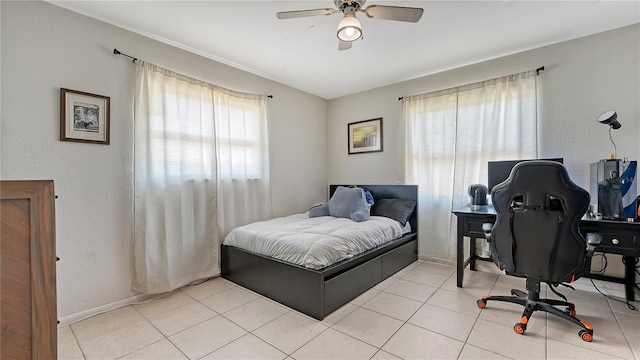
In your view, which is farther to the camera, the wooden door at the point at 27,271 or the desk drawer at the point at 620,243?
the desk drawer at the point at 620,243

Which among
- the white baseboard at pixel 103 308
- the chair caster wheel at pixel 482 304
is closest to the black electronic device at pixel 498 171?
the chair caster wheel at pixel 482 304

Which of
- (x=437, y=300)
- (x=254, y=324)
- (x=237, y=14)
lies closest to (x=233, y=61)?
(x=237, y=14)

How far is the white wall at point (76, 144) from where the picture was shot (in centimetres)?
191

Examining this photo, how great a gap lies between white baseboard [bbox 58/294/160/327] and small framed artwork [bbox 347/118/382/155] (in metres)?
3.13

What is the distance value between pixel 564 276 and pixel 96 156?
365 centimetres

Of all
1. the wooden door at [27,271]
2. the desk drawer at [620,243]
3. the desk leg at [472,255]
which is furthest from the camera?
the desk leg at [472,255]

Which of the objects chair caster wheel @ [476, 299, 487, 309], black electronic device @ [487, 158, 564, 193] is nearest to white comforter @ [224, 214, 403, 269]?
chair caster wheel @ [476, 299, 487, 309]

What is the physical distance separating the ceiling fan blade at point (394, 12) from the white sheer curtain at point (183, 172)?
1948 mm

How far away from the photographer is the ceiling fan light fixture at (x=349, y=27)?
1.76 metres

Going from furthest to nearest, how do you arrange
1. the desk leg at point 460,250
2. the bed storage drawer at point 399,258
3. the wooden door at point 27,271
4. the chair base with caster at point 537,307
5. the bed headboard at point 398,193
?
1. the bed headboard at point 398,193
2. the bed storage drawer at point 399,258
3. the desk leg at point 460,250
4. the chair base with caster at point 537,307
5. the wooden door at point 27,271

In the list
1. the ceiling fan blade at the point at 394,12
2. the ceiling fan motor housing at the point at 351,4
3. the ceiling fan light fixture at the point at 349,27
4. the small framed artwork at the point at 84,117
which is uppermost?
the ceiling fan motor housing at the point at 351,4

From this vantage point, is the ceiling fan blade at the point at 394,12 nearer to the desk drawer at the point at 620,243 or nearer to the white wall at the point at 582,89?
the white wall at the point at 582,89

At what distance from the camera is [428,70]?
3.41m

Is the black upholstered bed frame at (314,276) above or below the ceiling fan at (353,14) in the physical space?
below
